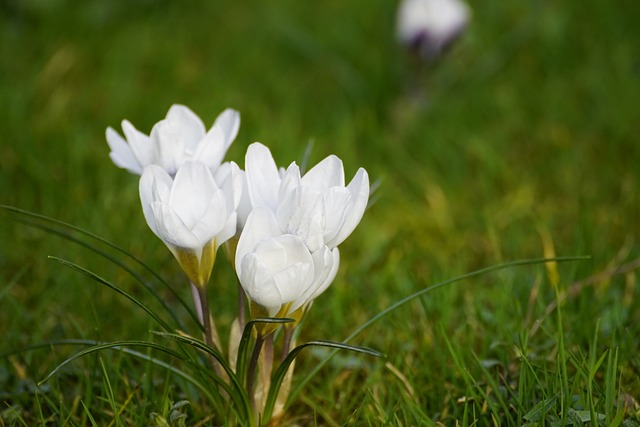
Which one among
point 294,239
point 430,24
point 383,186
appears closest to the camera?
point 294,239

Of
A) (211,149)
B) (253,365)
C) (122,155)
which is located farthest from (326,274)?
(122,155)

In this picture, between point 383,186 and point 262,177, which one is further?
point 383,186

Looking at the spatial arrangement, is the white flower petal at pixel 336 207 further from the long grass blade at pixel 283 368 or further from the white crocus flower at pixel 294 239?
the long grass blade at pixel 283 368

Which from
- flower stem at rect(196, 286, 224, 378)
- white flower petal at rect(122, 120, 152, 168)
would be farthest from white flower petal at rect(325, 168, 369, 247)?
white flower petal at rect(122, 120, 152, 168)

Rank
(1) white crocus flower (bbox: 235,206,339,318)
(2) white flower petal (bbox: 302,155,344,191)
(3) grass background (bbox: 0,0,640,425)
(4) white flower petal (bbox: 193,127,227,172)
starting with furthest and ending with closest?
(3) grass background (bbox: 0,0,640,425)
(4) white flower petal (bbox: 193,127,227,172)
(2) white flower petal (bbox: 302,155,344,191)
(1) white crocus flower (bbox: 235,206,339,318)

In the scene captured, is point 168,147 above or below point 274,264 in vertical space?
above

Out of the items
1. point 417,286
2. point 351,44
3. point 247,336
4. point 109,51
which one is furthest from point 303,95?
point 247,336

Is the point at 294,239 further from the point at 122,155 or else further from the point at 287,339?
the point at 122,155

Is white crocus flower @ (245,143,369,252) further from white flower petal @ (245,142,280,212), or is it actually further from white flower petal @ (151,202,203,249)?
white flower petal @ (151,202,203,249)
